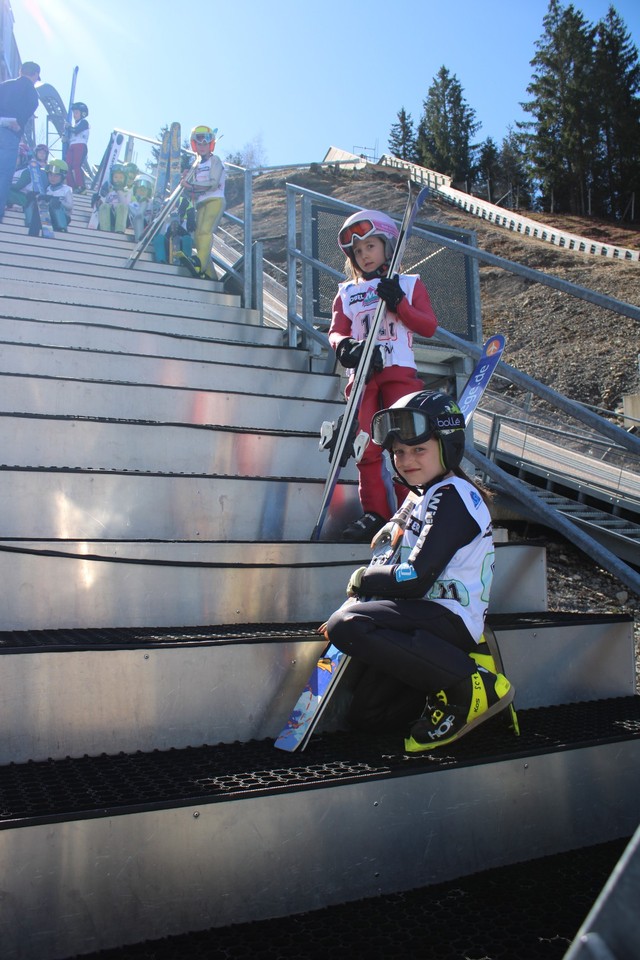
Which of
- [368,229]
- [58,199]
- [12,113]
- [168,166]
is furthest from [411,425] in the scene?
[168,166]

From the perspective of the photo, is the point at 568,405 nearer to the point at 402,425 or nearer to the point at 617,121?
the point at 402,425

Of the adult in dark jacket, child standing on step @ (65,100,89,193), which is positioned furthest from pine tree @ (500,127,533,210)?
the adult in dark jacket

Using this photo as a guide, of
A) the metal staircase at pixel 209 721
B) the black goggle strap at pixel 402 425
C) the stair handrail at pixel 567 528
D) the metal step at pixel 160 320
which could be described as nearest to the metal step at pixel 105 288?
the metal step at pixel 160 320

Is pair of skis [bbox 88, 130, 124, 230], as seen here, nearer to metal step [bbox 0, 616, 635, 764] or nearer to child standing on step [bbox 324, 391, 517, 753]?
child standing on step [bbox 324, 391, 517, 753]

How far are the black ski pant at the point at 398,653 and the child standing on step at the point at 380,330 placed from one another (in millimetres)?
1119

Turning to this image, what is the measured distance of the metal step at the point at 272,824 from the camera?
5.31ft

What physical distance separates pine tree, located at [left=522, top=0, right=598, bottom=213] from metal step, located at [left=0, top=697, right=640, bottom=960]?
50454mm

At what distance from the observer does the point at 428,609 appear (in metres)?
2.34

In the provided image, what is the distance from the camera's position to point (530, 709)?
2725mm

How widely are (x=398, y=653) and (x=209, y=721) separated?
1.76ft

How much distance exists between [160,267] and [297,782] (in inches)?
303

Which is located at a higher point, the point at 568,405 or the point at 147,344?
the point at 147,344

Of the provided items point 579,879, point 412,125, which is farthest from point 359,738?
point 412,125

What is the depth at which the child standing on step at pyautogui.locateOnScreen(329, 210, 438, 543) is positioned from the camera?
143 inches
